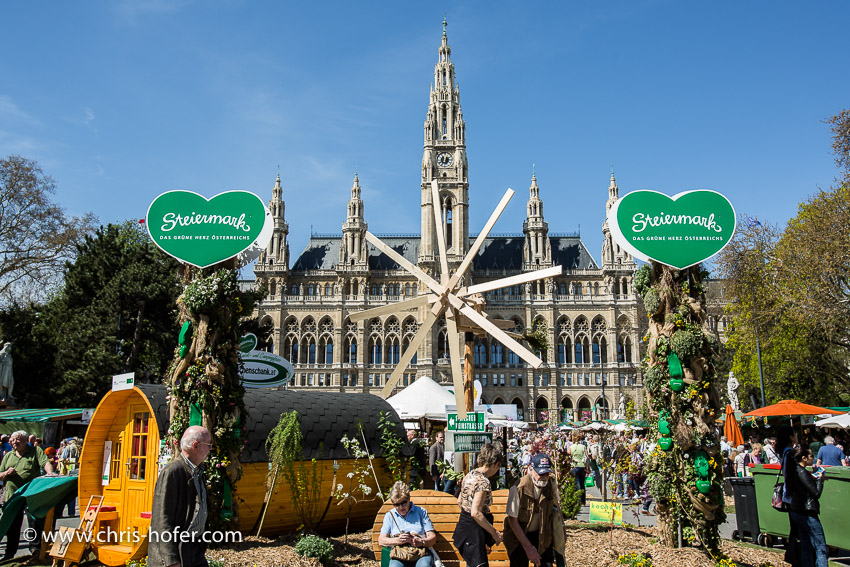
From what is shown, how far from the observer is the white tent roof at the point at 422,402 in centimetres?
1845

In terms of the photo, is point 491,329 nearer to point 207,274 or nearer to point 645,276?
point 645,276

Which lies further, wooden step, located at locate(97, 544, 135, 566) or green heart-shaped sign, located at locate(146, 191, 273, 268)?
green heart-shaped sign, located at locate(146, 191, 273, 268)

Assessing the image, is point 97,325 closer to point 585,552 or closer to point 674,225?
point 585,552

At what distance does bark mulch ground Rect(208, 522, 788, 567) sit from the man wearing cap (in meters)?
2.66

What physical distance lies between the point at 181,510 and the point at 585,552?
631cm

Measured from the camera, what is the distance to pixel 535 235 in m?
64.3


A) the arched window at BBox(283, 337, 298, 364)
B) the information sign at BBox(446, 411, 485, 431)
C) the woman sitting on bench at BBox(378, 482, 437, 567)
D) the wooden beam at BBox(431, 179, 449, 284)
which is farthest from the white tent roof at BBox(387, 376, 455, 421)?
the arched window at BBox(283, 337, 298, 364)

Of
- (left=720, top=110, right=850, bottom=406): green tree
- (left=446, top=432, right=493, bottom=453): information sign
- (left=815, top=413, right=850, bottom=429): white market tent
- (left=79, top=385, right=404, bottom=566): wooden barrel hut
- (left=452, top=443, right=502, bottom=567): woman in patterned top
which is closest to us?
(left=452, top=443, right=502, bottom=567): woman in patterned top

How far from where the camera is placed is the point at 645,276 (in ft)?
33.4

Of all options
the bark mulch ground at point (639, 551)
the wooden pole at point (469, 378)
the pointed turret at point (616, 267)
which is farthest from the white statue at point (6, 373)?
the pointed turret at point (616, 267)

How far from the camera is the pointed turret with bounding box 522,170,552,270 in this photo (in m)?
63.6

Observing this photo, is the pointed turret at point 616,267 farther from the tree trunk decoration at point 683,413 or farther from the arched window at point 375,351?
the tree trunk decoration at point 683,413

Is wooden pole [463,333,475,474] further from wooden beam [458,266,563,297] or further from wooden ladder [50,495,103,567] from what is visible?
wooden ladder [50,495,103,567]

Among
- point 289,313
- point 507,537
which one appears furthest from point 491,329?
point 289,313
